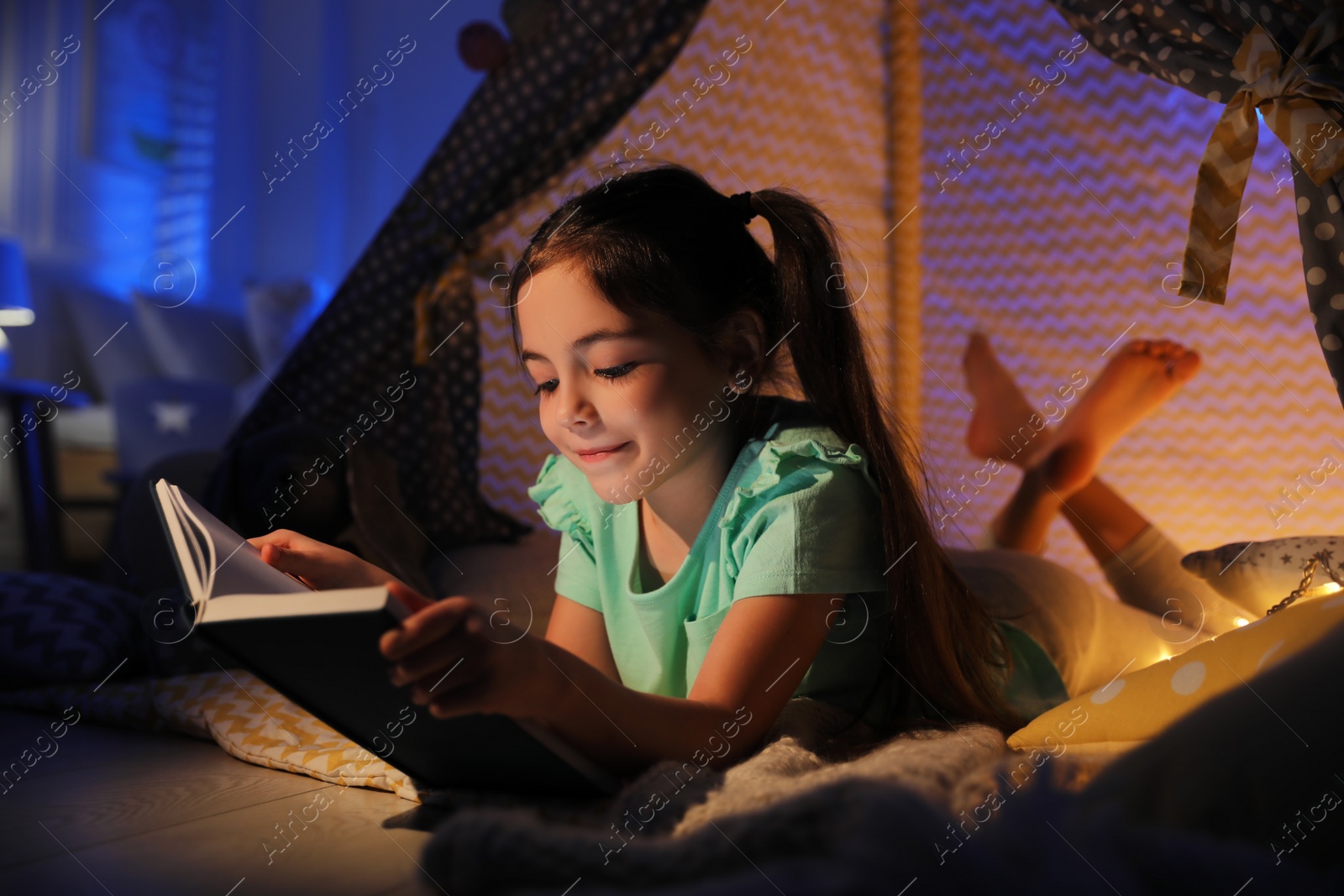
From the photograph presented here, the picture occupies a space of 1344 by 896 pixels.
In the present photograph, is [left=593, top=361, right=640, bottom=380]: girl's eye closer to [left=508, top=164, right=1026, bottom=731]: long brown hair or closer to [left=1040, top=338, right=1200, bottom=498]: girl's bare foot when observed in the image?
[left=508, top=164, right=1026, bottom=731]: long brown hair

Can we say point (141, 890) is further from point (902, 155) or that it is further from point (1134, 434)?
point (902, 155)

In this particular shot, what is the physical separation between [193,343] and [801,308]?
2.85m

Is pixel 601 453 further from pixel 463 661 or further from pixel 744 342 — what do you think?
pixel 463 661

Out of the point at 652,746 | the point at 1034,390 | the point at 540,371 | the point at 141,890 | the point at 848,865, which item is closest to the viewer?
the point at 848,865

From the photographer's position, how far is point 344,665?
1.92 feet

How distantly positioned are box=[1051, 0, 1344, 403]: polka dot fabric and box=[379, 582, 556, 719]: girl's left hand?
856 mm

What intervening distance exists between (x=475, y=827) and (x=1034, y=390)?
1.67 metres

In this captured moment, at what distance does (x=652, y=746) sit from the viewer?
722mm

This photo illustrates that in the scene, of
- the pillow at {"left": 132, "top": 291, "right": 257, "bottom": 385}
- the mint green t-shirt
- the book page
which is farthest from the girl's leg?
the pillow at {"left": 132, "top": 291, "right": 257, "bottom": 385}

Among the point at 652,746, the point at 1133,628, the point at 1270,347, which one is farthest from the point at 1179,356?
the point at 652,746

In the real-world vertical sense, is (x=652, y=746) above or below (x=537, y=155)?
below

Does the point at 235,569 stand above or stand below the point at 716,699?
above

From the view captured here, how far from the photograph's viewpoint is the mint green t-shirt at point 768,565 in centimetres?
84

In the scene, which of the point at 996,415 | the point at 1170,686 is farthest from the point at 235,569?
the point at 996,415
